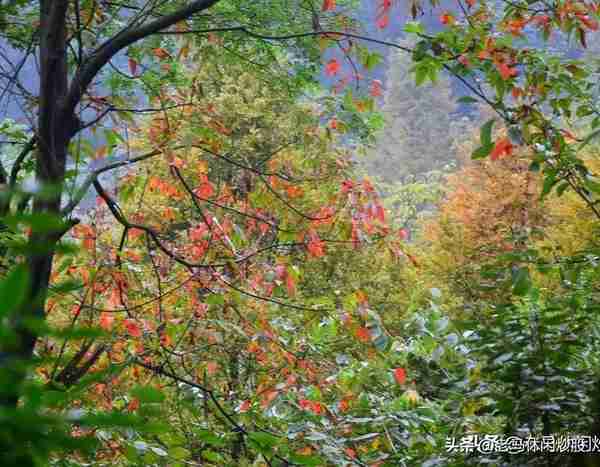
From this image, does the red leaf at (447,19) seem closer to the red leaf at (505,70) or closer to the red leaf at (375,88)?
the red leaf at (505,70)

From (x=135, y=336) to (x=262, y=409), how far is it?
91 centimetres

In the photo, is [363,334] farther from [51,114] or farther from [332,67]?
[51,114]

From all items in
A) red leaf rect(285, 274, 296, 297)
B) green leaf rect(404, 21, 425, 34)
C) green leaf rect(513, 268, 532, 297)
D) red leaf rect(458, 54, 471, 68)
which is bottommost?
green leaf rect(513, 268, 532, 297)

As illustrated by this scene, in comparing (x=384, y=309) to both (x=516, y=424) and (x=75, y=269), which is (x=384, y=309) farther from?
(x=516, y=424)

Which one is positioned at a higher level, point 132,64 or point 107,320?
point 132,64

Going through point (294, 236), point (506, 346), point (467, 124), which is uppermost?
point (467, 124)

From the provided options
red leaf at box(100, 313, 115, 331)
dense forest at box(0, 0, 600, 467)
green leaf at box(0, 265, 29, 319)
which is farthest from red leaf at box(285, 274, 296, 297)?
green leaf at box(0, 265, 29, 319)

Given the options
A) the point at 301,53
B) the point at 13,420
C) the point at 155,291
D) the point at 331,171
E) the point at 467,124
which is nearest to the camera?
the point at 13,420

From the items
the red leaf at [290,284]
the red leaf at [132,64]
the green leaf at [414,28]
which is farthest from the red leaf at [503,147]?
the red leaf at [132,64]

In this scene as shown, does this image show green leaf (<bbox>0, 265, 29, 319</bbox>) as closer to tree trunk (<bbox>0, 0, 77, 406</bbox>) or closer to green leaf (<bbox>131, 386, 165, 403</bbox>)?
green leaf (<bbox>131, 386, 165, 403</bbox>)

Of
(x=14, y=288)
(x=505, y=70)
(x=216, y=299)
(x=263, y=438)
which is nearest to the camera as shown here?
(x=14, y=288)

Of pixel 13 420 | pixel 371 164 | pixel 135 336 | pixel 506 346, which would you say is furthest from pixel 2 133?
pixel 371 164

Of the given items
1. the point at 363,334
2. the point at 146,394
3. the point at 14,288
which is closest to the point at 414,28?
the point at 363,334

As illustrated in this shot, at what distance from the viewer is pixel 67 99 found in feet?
7.35
